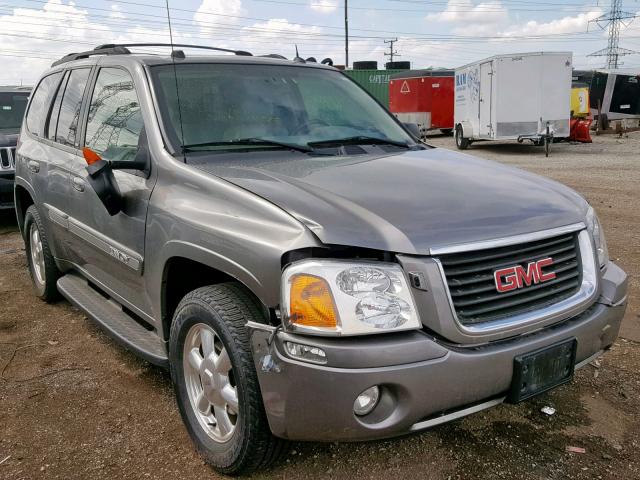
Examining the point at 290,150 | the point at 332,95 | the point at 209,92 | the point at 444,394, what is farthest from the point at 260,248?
the point at 332,95

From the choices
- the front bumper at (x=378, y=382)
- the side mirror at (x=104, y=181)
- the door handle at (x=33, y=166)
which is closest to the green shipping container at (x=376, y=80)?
the door handle at (x=33, y=166)

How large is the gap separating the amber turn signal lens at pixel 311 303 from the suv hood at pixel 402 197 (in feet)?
0.53

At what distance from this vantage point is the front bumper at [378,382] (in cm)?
204

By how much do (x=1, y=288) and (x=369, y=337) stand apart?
180 inches

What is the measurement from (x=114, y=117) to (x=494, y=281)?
2.34m

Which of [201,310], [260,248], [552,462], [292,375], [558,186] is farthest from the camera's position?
[558,186]

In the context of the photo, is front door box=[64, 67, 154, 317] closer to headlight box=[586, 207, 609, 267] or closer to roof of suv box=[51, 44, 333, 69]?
roof of suv box=[51, 44, 333, 69]

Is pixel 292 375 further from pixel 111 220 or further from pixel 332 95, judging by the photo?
pixel 332 95

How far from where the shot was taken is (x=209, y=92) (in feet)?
10.7

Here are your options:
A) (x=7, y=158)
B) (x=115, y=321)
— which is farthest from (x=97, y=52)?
(x=7, y=158)

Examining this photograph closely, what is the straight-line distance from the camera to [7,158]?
26.0 ft

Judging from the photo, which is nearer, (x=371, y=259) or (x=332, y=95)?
(x=371, y=259)

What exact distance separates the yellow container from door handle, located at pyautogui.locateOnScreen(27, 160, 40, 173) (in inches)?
830

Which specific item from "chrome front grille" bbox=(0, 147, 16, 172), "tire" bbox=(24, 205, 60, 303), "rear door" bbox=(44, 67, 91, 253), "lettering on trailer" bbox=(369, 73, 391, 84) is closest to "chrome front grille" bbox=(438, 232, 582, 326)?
"rear door" bbox=(44, 67, 91, 253)
